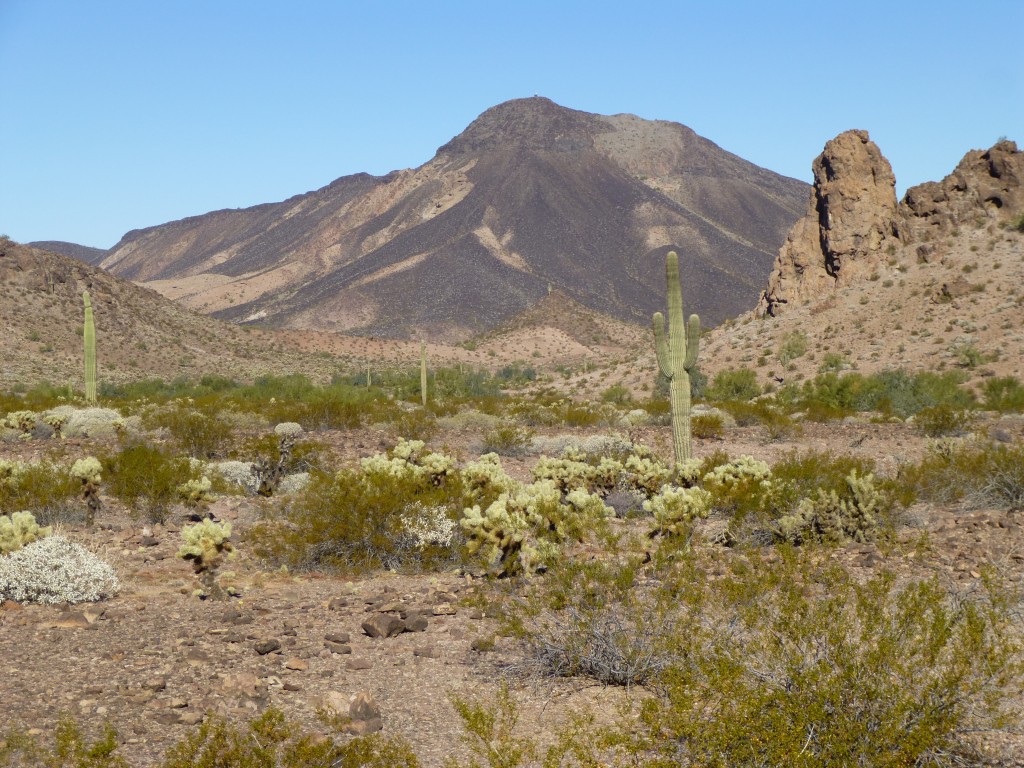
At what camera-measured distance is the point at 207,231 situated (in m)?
194

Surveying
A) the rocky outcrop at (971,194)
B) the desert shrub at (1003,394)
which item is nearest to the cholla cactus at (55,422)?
the desert shrub at (1003,394)

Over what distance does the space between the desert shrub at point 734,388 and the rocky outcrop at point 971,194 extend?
12207 mm

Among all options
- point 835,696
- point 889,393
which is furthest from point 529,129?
point 835,696

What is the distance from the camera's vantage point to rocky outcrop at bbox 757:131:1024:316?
36594 mm

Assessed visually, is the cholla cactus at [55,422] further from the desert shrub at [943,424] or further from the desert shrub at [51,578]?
the desert shrub at [943,424]

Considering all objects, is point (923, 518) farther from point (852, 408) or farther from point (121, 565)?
point (852, 408)

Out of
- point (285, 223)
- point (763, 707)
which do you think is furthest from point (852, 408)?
point (285, 223)

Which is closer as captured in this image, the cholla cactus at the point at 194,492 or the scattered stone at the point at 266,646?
the scattered stone at the point at 266,646

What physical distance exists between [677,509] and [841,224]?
32.9 m

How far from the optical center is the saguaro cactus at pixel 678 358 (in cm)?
1352

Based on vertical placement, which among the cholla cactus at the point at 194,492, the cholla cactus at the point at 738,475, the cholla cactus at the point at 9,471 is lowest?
the cholla cactus at the point at 194,492

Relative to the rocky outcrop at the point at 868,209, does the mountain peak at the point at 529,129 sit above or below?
above

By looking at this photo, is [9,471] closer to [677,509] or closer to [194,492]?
[194,492]

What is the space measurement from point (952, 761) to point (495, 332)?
253 feet
